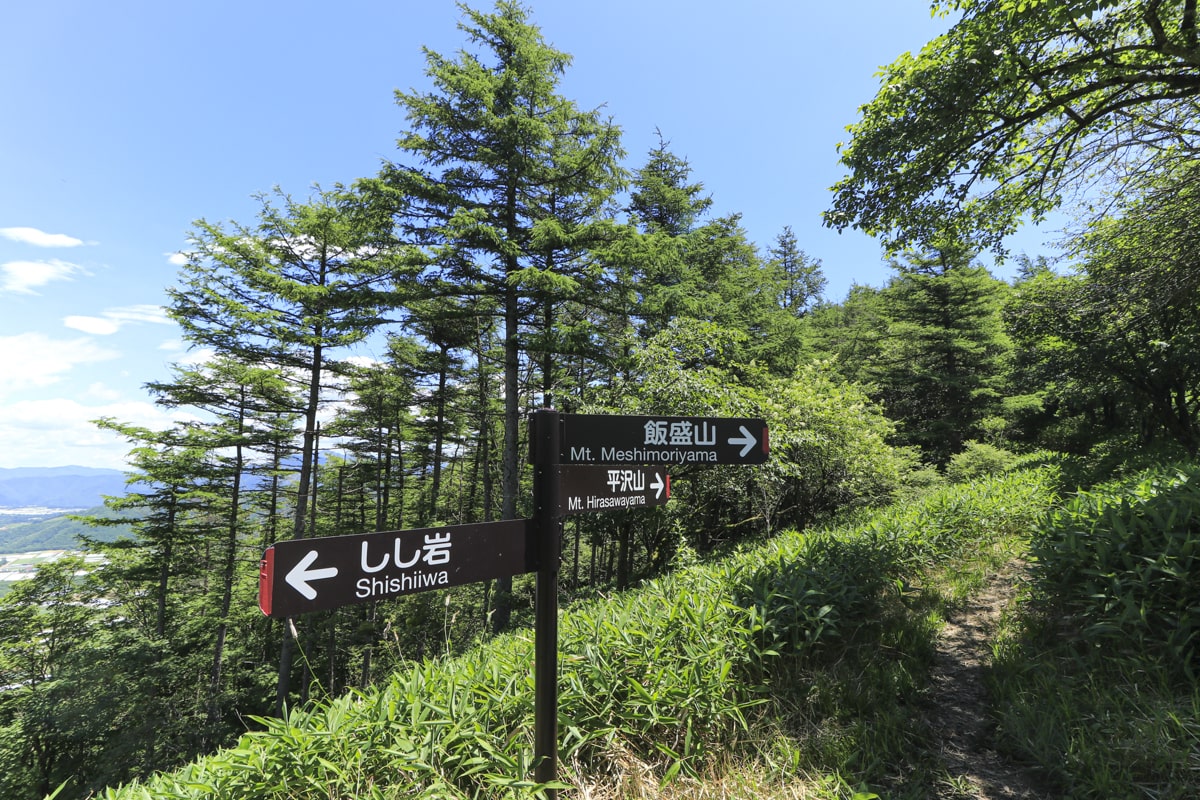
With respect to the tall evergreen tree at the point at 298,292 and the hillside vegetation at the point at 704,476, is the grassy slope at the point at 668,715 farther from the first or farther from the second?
the tall evergreen tree at the point at 298,292

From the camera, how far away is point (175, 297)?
1291cm

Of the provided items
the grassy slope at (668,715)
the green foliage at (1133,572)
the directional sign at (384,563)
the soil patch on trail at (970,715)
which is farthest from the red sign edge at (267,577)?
the green foliage at (1133,572)

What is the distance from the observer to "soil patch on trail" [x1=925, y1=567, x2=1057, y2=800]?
2.38m

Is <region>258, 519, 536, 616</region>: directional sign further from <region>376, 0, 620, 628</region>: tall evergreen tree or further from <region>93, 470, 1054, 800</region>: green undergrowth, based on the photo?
<region>376, 0, 620, 628</region>: tall evergreen tree

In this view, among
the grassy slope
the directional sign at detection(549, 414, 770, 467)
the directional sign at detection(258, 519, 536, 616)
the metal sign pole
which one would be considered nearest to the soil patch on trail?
the grassy slope

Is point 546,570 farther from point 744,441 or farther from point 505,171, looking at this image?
point 505,171

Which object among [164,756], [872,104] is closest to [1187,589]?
[872,104]

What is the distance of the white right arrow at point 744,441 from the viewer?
2.62m

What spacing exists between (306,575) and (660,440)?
1529 millimetres

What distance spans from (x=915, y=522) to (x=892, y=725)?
3605 millimetres

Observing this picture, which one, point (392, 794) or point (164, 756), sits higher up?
point (392, 794)

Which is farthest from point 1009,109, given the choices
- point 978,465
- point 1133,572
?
point 978,465

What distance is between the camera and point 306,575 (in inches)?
61.0

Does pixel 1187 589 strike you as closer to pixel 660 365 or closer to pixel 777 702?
pixel 777 702
